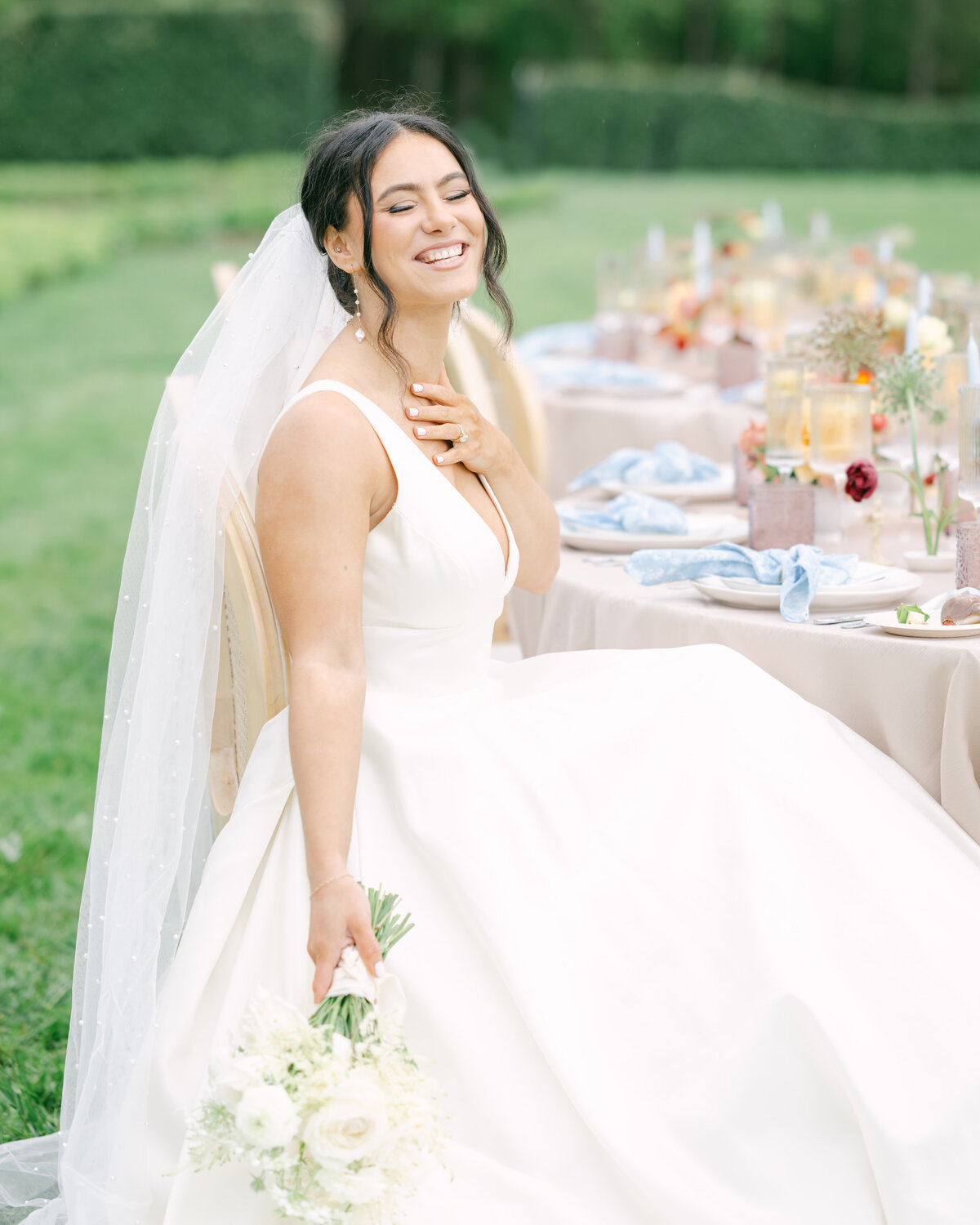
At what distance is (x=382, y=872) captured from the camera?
2061 millimetres

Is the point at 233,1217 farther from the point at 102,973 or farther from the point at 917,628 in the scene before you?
the point at 917,628

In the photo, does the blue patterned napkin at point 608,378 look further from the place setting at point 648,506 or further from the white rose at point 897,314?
the place setting at point 648,506

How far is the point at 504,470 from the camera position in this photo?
2.51 meters

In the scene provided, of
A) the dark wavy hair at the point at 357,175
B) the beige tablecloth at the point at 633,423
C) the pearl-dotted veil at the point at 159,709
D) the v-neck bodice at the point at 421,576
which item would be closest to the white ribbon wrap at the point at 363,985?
the pearl-dotted veil at the point at 159,709

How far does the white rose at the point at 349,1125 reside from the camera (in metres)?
1.64

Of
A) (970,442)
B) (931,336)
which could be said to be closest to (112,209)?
(931,336)

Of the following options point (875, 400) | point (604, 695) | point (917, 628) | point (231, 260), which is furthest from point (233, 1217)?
point (231, 260)

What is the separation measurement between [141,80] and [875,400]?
2190cm

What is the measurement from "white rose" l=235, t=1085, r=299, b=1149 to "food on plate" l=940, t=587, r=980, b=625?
1.32 metres

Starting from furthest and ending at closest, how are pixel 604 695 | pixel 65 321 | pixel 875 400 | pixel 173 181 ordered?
pixel 173 181 < pixel 65 321 < pixel 875 400 < pixel 604 695

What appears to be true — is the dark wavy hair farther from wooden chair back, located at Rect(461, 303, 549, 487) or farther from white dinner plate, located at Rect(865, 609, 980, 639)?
wooden chair back, located at Rect(461, 303, 549, 487)

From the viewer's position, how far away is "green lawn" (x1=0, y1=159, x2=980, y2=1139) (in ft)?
12.4

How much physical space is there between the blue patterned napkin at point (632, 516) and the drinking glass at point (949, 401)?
64 cm

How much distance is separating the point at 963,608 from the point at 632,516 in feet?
3.01
